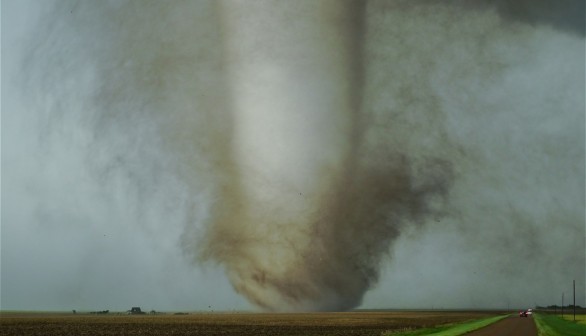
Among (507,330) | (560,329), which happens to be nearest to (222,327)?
(507,330)

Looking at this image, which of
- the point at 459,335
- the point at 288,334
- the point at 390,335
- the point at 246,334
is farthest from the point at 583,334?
the point at 246,334

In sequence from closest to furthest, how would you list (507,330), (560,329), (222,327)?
(507,330)
(560,329)
(222,327)

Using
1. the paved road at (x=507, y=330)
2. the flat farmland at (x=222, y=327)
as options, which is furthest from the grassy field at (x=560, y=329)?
the flat farmland at (x=222, y=327)

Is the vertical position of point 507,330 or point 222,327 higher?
point 507,330

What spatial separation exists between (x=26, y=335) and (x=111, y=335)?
994 cm

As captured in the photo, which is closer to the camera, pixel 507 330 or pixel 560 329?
pixel 507 330

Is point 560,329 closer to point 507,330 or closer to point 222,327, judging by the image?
point 507,330

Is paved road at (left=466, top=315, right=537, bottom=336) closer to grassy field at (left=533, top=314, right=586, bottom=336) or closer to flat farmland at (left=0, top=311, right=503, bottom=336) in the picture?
grassy field at (left=533, top=314, right=586, bottom=336)

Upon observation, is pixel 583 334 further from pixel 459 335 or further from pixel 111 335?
pixel 111 335

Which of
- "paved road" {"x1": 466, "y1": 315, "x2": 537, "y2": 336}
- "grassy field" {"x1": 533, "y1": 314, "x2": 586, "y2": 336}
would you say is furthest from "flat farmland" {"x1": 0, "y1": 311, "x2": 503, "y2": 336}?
"grassy field" {"x1": 533, "y1": 314, "x2": 586, "y2": 336}

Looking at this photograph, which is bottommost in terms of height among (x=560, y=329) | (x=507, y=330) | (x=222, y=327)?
(x=222, y=327)

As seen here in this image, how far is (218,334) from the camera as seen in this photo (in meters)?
71.9

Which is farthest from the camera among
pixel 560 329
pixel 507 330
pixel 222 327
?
pixel 222 327

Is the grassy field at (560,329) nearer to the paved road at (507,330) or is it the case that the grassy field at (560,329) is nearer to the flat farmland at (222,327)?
the paved road at (507,330)
